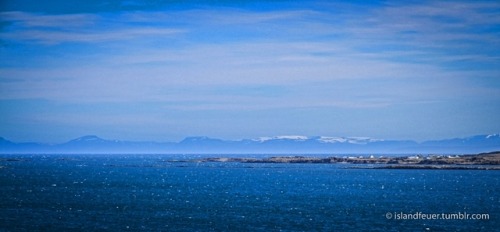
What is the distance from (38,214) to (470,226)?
5280 centimetres

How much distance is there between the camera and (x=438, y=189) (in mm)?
112250

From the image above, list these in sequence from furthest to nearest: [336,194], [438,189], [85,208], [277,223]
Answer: [438,189]
[336,194]
[85,208]
[277,223]

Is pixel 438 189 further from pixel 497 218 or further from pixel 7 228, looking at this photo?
pixel 7 228

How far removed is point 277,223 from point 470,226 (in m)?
21.3

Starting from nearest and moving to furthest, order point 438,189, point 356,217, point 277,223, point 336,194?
point 277,223 → point 356,217 → point 336,194 → point 438,189

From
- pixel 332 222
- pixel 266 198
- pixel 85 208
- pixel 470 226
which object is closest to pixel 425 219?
pixel 470 226

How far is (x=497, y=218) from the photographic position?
67625 millimetres

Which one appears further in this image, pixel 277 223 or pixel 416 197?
pixel 416 197

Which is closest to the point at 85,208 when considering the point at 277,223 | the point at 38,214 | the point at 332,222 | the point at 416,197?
the point at 38,214

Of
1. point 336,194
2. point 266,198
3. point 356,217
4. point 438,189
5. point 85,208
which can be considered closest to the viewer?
point 356,217

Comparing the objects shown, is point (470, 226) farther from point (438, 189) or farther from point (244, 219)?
point (438, 189)

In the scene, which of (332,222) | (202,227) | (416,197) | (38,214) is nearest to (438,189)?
(416,197)

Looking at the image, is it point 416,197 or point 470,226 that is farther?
point 416,197

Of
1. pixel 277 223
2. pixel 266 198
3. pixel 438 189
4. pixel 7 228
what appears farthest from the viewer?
pixel 438 189
